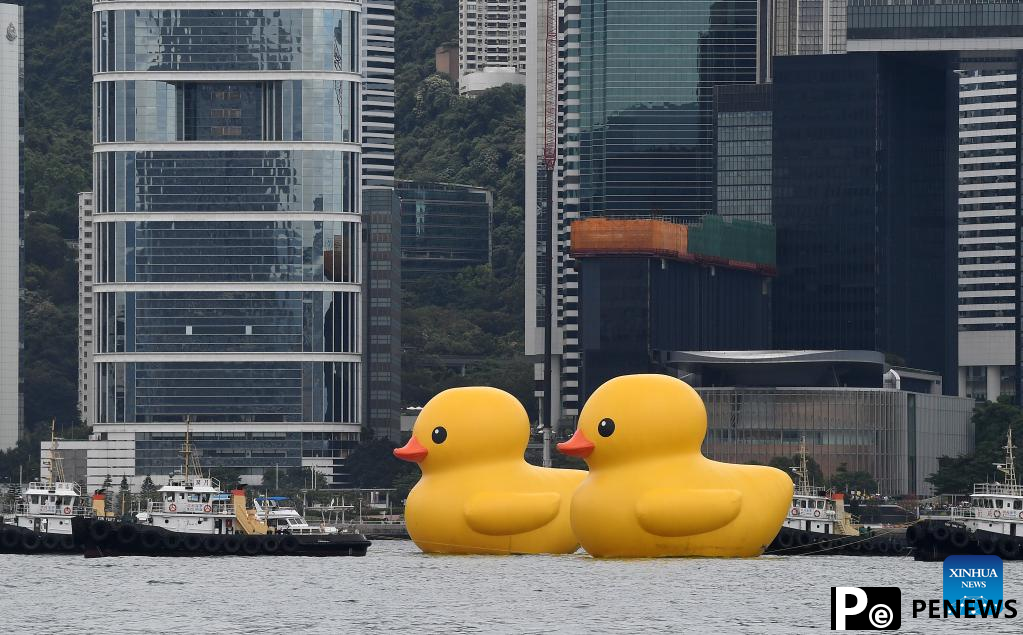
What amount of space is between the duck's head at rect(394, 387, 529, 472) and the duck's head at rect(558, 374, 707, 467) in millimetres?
8499

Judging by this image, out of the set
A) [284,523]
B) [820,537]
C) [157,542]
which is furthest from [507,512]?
[820,537]

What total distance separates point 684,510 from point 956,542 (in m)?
32.5

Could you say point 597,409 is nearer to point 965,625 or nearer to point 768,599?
point 768,599

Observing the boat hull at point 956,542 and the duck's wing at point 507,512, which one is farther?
the boat hull at point 956,542

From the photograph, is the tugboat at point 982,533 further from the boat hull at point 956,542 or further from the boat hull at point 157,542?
the boat hull at point 157,542

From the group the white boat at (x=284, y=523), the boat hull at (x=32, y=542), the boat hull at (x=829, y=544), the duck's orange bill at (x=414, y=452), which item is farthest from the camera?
the boat hull at (x=32, y=542)

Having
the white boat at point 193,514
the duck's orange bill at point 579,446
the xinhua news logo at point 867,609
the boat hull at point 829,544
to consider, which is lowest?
the boat hull at point 829,544

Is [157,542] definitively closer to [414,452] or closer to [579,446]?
[414,452]

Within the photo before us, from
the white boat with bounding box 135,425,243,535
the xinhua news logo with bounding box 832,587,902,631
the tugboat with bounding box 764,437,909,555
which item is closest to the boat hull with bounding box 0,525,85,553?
the white boat with bounding box 135,425,243,535

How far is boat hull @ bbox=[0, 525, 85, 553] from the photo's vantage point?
16912 centimetres

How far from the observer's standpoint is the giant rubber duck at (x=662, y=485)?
13025 cm

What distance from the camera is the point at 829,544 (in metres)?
172

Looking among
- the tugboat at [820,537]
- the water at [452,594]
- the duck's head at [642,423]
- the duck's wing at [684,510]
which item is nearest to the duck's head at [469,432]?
the water at [452,594]

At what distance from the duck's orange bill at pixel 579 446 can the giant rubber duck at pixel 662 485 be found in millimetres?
52
